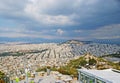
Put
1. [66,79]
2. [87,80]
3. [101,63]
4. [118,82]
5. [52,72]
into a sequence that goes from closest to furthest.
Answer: [118,82]
[87,80]
[66,79]
[52,72]
[101,63]

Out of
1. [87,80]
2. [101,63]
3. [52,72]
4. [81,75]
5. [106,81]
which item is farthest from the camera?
[101,63]

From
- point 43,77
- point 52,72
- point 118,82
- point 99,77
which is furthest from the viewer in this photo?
point 52,72

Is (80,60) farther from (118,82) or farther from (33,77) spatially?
(118,82)

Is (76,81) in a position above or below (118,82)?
below

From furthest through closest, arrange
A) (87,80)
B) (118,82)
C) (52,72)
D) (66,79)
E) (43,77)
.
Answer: (52,72)
(43,77)
(66,79)
(87,80)
(118,82)

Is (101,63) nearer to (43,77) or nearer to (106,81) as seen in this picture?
(43,77)

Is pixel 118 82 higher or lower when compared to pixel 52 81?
higher

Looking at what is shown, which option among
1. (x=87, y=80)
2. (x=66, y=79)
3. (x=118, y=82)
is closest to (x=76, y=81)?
(x=66, y=79)

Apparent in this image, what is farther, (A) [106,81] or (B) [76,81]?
(B) [76,81]

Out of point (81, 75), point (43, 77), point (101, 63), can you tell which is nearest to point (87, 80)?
point (81, 75)
